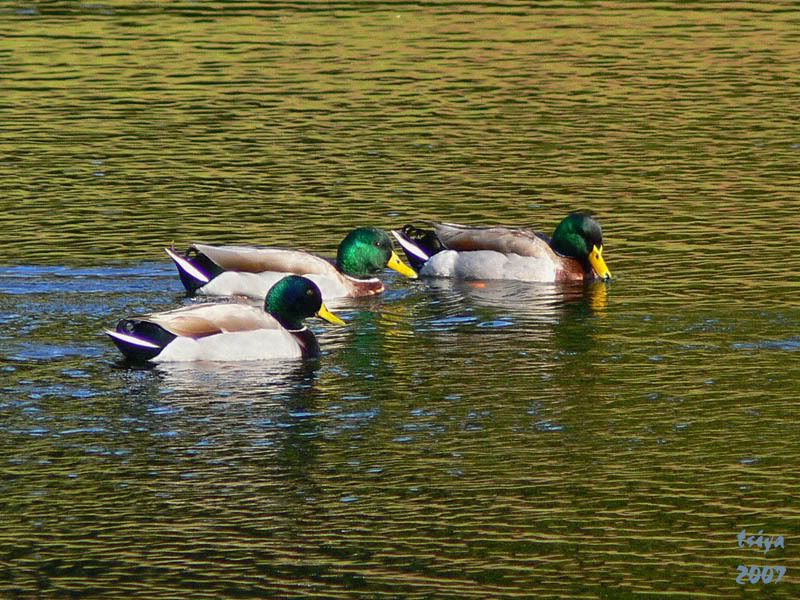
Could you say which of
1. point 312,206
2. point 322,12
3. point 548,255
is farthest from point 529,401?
point 322,12

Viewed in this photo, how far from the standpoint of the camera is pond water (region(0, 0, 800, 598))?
1093 centimetres

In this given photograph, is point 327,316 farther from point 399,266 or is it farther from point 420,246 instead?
point 420,246

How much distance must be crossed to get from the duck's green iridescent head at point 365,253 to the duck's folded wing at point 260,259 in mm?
504

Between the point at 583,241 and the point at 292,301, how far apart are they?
4.35m

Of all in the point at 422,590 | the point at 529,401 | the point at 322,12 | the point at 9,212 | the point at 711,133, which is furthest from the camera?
the point at 322,12

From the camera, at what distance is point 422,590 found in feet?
33.6

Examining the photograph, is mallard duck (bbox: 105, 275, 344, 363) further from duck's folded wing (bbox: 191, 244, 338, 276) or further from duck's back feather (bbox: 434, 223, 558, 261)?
duck's back feather (bbox: 434, 223, 558, 261)

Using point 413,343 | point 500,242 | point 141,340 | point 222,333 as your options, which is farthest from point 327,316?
point 500,242

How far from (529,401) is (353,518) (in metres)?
3.08

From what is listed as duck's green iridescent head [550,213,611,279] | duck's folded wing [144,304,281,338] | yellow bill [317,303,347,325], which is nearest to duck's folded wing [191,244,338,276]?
yellow bill [317,303,347,325]

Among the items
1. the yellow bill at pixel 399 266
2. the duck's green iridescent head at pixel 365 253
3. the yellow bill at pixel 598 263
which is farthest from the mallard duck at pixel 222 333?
the yellow bill at pixel 598 263

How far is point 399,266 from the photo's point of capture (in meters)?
19.4

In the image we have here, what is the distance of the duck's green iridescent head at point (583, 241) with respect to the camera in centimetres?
1925

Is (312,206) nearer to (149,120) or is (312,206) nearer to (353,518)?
(149,120)
